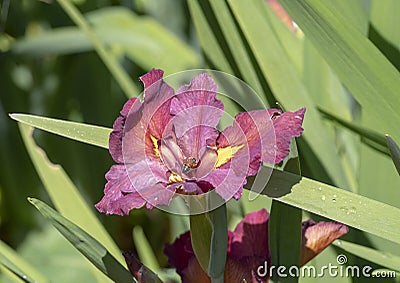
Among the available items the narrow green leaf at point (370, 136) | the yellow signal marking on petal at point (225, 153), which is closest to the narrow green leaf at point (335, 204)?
the yellow signal marking on petal at point (225, 153)

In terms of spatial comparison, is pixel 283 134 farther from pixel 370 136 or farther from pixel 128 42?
pixel 128 42

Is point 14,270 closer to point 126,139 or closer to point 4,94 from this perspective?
point 126,139

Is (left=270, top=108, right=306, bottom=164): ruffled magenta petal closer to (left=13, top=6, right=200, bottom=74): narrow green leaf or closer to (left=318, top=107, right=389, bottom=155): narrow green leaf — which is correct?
(left=318, top=107, right=389, bottom=155): narrow green leaf

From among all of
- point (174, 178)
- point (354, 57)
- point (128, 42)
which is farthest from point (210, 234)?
point (128, 42)

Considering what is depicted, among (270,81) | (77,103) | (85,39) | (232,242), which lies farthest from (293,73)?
(77,103)

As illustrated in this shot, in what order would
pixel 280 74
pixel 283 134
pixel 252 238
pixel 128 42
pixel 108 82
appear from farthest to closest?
pixel 108 82 < pixel 128 42 < pixel 280 74 < pixel 252 238 < pixel 283 134
